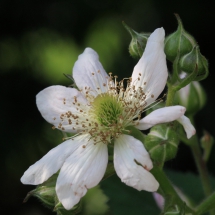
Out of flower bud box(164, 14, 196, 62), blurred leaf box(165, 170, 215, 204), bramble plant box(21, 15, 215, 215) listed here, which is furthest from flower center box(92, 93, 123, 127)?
blurred leaf box(165, 170, 215, 204)

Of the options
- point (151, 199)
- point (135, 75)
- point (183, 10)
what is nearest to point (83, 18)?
point (183, 10)

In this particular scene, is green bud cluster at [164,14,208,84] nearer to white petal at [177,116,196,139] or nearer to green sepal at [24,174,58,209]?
white petal at [177,116,196,139]

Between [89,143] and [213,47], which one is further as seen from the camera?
[213,47]

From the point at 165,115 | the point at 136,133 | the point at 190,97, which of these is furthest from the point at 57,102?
the point at 190,97

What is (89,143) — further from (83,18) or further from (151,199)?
(83,18)

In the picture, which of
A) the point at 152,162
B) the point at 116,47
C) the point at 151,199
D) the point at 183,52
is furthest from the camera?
the point at 116,47

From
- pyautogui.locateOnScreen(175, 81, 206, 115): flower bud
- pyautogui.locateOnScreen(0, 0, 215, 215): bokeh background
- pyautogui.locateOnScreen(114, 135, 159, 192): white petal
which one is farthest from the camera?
pyautogui.locateOnScreen(0, 0, 215, 215): bokeh background
